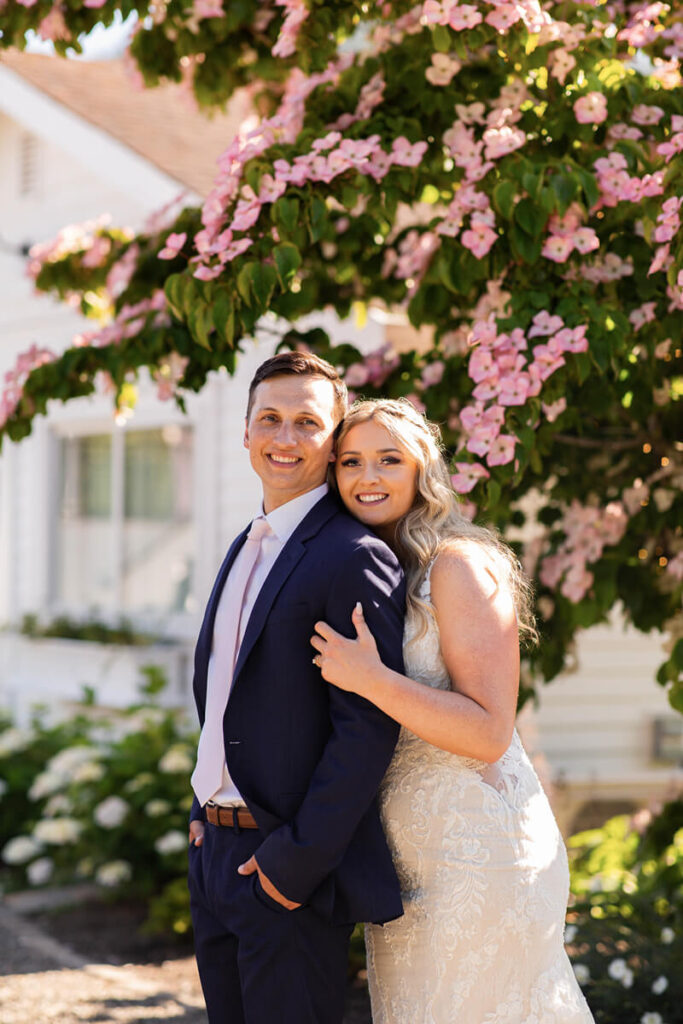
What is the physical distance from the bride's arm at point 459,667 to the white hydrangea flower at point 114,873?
365 cm

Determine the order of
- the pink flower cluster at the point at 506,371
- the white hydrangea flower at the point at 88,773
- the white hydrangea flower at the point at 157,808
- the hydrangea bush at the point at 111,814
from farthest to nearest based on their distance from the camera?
the white hydrangea flower at the point at 88,773 → the hydrangea bush at the point at 111,814 → the white hydrangea flower at the point at 157,808 → the pink flower cluster at the point at 506,371

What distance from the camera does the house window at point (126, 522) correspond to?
7.80 metres

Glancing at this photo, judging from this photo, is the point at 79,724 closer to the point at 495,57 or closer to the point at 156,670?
the point at 156,670

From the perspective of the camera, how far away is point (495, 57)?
11.4 feet

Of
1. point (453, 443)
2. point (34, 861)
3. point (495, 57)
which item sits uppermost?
point (495, 57)

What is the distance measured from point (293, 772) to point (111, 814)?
3629mm

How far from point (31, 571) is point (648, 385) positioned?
637 centimetres

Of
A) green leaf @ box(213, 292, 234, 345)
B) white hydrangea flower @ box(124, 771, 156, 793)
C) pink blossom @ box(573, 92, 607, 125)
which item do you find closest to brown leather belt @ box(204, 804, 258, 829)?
green leaf @ box(213, 292, 234, 345)

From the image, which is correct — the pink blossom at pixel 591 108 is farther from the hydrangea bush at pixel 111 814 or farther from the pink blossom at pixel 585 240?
the hydrangea bush at pixel 111 814

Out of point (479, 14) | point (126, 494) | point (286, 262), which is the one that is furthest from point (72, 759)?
point (479, 14)

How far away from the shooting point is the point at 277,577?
2354 millimetres

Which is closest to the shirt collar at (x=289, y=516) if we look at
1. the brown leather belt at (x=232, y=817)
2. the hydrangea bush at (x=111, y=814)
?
the brown leather belt at (x=232, y=817)

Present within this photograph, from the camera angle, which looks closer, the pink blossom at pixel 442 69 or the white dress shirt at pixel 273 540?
the white dress shirt at pixel 273 540

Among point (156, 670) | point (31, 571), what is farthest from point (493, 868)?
point (31, 571)
